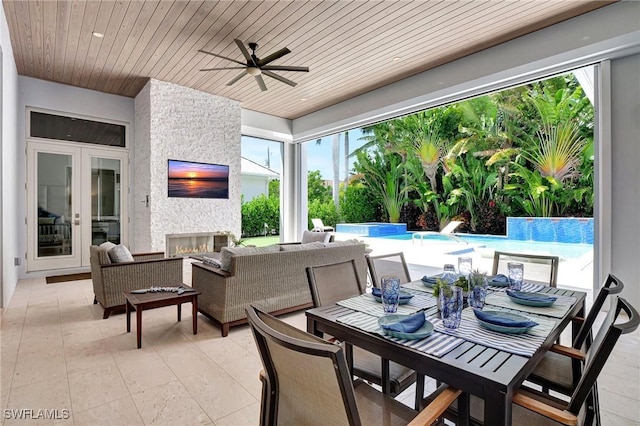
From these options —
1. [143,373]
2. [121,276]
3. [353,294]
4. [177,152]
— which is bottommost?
[143,373]

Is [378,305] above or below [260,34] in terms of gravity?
below

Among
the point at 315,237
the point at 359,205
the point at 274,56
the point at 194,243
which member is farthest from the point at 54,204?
the point at 359,205

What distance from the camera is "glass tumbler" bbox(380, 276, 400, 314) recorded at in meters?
1.59

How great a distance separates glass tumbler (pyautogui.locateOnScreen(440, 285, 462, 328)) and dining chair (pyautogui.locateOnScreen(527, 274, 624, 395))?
511mm

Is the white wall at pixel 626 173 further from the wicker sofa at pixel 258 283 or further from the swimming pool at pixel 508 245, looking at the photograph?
the swimming pool at pixel 508 245

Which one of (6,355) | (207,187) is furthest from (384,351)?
(207,187)

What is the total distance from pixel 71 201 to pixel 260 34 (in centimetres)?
457

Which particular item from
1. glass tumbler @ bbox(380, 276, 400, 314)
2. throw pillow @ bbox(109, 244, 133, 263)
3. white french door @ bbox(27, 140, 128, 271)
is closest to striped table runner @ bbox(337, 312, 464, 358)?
glass tumbler @ bbox(380, 276, 400, 314)

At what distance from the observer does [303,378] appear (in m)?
0.96

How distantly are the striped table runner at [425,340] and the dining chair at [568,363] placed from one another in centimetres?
60

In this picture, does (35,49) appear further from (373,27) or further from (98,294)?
(373,27)

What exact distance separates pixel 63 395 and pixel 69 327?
56.4 inches

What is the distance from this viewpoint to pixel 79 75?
534 centimetres

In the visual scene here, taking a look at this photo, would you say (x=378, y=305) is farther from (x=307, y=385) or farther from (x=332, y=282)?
(x=307, y=385)
